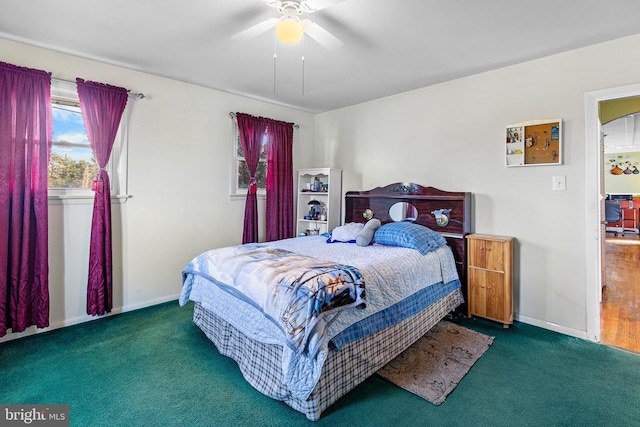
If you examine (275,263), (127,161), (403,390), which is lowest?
(403,390)

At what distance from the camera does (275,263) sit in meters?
Result: 2.19

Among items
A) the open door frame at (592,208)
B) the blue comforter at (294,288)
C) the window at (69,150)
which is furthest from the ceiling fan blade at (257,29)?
the open door frame at (592,208)

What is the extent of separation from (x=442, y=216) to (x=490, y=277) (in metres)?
0.74

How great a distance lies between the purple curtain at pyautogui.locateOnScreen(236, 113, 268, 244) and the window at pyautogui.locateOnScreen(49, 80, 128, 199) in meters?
1.32

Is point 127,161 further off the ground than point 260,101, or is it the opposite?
point 260,101

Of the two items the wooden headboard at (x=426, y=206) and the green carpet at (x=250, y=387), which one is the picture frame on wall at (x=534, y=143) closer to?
the wooden headboard at (x=426, y=206)

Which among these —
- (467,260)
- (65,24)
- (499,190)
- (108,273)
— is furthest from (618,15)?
(108,273)

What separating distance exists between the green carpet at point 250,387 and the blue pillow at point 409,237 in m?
0.94

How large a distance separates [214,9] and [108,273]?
2.48m

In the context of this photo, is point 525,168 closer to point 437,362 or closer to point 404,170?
point 404,170

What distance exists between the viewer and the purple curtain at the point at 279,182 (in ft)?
13.9

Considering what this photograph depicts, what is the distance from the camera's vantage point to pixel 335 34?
2480 millimetres

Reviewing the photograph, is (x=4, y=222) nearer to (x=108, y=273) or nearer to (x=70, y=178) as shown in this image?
(x=70, y=178)

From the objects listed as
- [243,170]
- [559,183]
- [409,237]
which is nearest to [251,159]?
[243,170]
